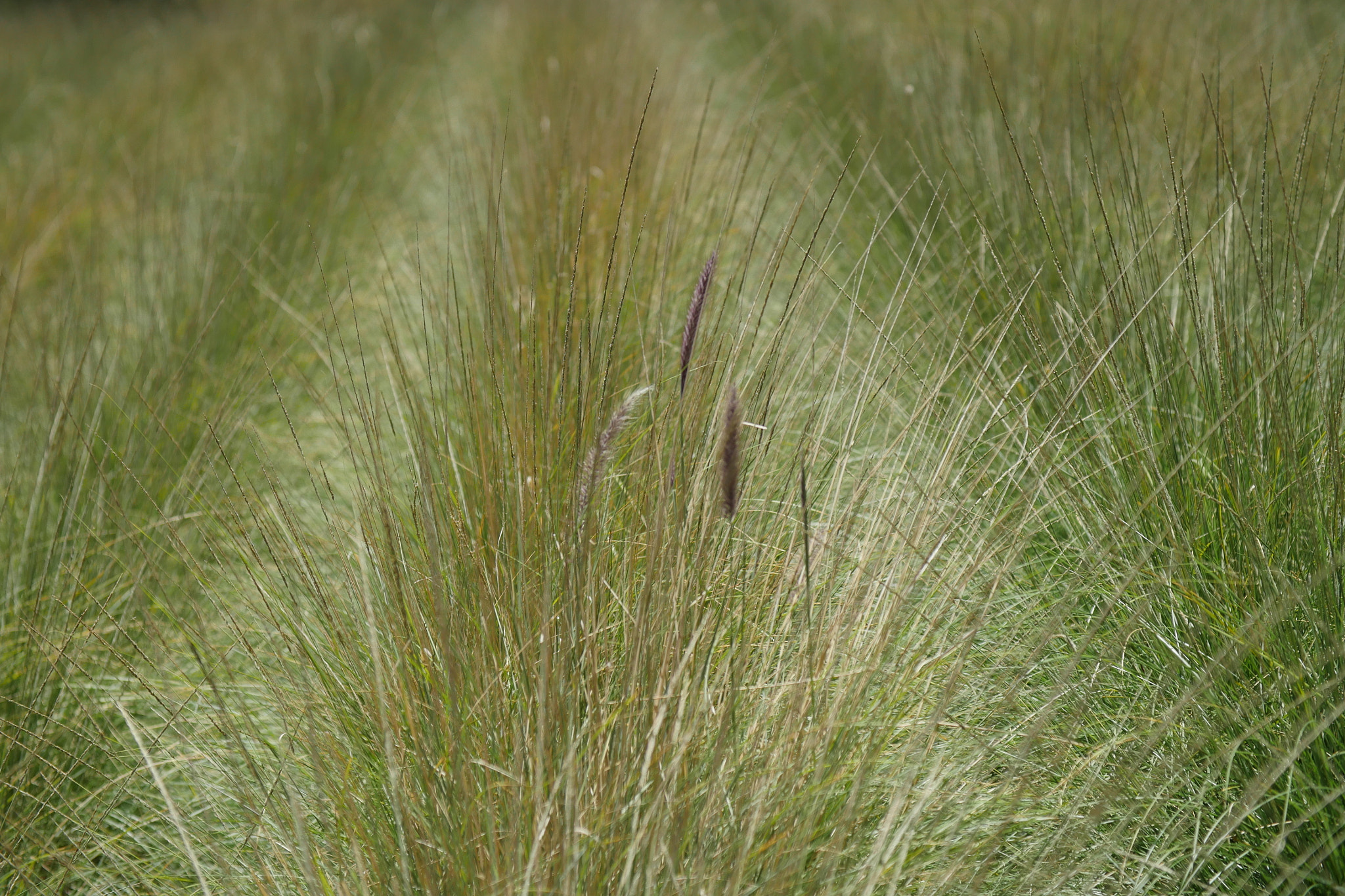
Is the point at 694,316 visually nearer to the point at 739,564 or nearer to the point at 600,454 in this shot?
the point at 600,454

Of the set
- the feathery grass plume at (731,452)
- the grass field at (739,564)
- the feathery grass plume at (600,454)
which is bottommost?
the grass field at (739,564)

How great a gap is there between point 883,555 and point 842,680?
0.14 metres

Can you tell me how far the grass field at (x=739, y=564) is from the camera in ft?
2.65

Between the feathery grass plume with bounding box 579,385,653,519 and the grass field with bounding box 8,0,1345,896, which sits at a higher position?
the feathery grass plume with bounding box 579,385,653,519

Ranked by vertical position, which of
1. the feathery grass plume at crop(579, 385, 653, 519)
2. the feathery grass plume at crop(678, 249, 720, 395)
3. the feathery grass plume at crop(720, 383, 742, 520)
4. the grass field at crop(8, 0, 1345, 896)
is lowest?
the grass field at crop(8, 0, 1345, 896)

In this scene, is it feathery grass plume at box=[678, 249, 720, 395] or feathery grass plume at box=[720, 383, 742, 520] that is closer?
feathery grass plume at box=[720, 383, 742, 520]

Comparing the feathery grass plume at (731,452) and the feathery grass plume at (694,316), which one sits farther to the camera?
the feathery grass plume at (694,316)

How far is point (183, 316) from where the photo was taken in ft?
6.82

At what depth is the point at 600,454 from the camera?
86 cm

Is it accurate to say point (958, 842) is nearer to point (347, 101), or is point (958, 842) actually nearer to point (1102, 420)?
point (1102, 420)

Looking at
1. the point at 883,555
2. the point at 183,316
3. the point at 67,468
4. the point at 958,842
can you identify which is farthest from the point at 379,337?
the point at 958,842

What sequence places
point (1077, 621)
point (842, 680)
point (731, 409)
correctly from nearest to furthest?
point (731, 409) → point (842, 680) → point (1077, 621)

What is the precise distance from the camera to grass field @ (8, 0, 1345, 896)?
0.81 metres

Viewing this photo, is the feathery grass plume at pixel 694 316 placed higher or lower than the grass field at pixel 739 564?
higher
